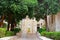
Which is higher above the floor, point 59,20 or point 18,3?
point 18,3

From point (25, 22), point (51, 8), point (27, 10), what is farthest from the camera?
point (25, 22)

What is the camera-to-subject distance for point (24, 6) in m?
24.5

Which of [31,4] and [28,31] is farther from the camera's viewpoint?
[28,31]

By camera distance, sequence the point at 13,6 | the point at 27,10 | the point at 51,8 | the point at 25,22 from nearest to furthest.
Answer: the point at 13,6, the point at 27,10, the point at 51,8, the point at 25,22

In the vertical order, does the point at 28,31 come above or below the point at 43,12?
below

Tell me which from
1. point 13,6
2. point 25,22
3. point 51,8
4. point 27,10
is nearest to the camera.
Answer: point 13,6

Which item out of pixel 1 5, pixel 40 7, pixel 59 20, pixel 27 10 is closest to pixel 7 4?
pixel 1 5

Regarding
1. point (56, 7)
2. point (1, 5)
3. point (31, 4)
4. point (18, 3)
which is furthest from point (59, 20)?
point (1, 5)

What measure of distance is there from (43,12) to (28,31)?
567 centimetres

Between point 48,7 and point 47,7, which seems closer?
point 48,7

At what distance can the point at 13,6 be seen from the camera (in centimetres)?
2338

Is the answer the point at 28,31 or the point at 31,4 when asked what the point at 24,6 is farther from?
the point at 28,31

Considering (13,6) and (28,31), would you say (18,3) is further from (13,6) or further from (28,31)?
(28,31)

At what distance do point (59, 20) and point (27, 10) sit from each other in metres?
5.42
